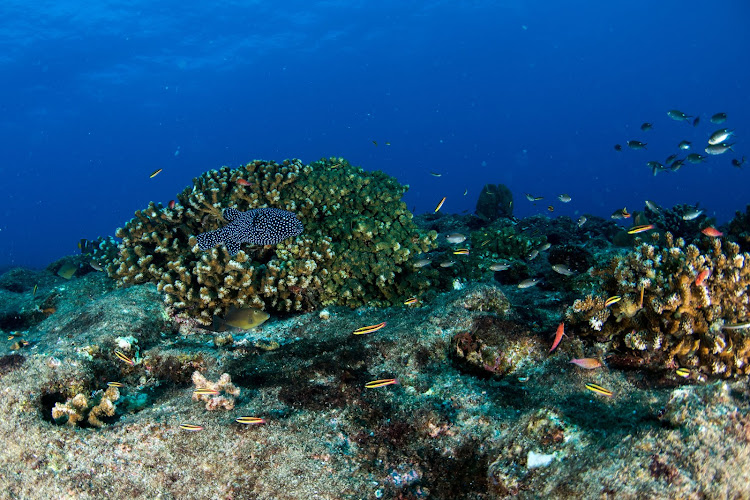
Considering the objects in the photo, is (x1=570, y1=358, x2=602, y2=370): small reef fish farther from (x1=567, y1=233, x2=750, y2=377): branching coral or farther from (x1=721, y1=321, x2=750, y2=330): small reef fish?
(x1=721, y1=321, x2=750, y2=330): small reef fish

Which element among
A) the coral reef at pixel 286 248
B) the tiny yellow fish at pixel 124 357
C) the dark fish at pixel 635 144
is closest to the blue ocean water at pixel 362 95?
the dark fish at pixel 635 144

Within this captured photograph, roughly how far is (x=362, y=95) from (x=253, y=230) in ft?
403

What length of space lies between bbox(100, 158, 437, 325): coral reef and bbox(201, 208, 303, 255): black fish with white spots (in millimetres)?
193


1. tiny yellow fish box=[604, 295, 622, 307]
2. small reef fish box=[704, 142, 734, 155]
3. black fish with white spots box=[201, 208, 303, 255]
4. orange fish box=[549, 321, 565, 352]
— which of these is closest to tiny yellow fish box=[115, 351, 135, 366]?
black fish with white spots box=[201, 208, 303, 255]

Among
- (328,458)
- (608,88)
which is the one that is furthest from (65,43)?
(608,88)

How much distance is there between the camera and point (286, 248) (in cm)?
670

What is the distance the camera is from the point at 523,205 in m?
106

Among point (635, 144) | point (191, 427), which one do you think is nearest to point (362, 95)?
point (635, 144)

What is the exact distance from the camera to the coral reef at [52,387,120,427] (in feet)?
12.6

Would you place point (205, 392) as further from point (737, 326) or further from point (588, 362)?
point (737, 326)

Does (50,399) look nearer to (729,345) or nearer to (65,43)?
(729,345)

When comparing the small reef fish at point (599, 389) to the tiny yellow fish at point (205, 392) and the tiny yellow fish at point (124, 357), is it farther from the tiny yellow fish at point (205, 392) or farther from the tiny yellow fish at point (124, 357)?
the tiny yellow fish at point (124, 357)

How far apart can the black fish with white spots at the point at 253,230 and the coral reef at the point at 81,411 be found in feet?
9.49

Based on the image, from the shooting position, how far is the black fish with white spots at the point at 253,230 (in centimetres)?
629
